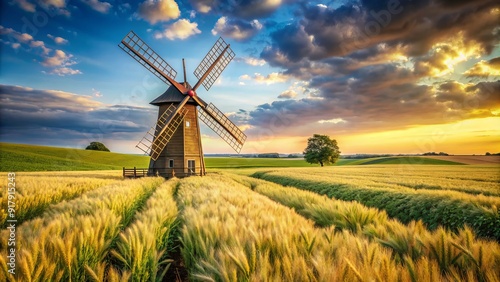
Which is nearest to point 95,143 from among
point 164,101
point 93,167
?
point 93,167

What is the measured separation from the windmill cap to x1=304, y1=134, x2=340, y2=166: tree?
154 ft

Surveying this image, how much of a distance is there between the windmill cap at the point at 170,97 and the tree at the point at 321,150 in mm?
46798

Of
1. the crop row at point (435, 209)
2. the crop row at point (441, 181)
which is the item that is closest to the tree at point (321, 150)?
the crop row at point (441, 181)

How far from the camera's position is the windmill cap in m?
26.3

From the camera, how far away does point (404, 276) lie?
152 centimetres

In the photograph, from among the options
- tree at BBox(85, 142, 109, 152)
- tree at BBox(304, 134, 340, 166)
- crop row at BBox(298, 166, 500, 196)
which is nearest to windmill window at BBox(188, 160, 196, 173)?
crop row at BBox(298, 166, 500, 196)

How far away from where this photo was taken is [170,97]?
26.7 metres

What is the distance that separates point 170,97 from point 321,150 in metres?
49.4

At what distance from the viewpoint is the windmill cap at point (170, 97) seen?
26322mm

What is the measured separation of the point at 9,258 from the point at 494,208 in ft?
31.6

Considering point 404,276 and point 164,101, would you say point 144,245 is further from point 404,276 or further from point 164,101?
point 164,101

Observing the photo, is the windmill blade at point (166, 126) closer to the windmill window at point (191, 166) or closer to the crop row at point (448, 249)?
the windmill window at point (191, 166)

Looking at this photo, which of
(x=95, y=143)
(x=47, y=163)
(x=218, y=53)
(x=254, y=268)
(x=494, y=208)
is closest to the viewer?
(x=254, y=268)

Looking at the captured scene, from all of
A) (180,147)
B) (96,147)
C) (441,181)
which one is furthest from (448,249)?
(96,147)
